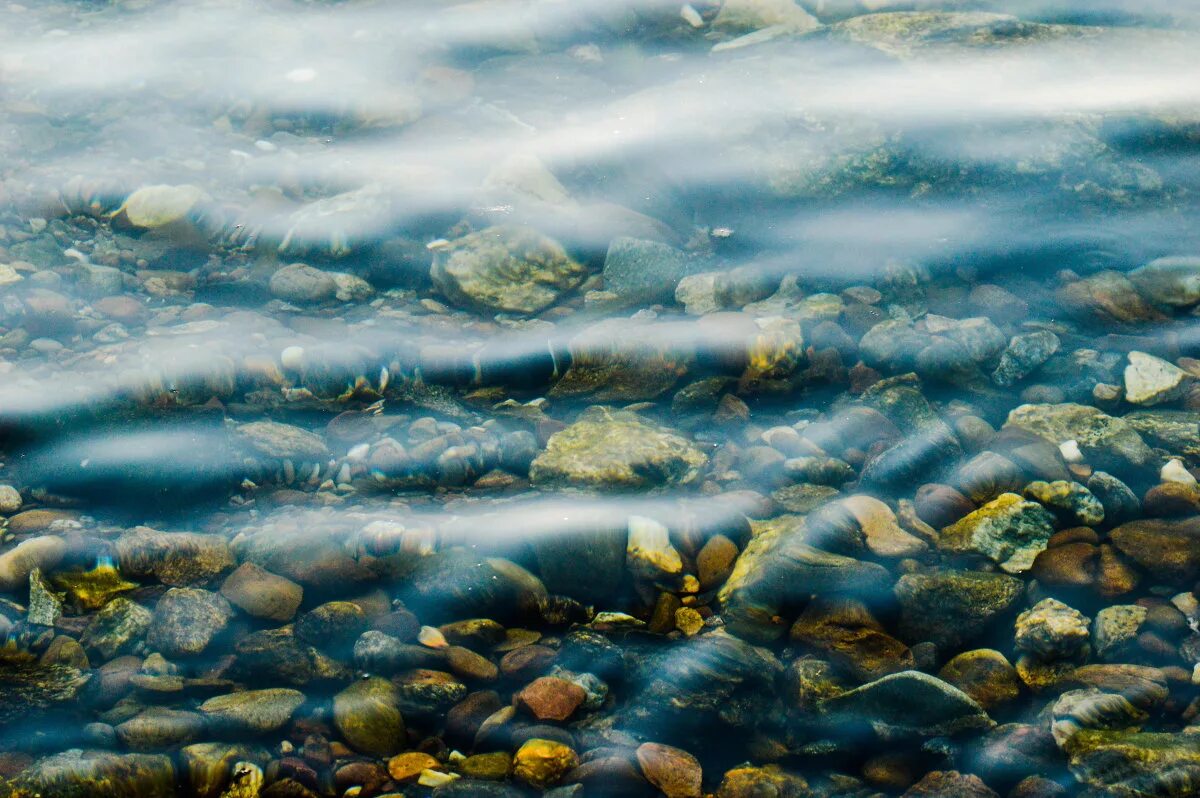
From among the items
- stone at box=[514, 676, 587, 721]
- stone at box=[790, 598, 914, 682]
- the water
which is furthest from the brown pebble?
stone at box=[514, 676, 587, 721]

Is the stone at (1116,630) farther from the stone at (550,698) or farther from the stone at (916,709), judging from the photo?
the stone at (550,698)

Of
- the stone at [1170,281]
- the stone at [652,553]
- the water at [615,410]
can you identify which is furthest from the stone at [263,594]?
the stone at [1170,281]

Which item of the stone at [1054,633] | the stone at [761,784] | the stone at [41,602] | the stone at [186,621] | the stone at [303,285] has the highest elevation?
the stone at [303,285]

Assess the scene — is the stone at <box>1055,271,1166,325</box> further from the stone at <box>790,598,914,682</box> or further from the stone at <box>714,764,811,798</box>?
the stone at <box>714,764,811,798</box>

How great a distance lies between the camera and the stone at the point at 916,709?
2.15 m

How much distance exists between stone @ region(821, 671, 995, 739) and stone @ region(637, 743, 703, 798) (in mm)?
403

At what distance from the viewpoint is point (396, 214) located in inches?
154

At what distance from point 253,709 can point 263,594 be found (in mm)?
Result: 354

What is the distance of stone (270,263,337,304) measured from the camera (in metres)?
3.61

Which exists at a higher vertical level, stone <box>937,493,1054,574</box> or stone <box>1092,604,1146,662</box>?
stone <box>937,493,1054,574</box>

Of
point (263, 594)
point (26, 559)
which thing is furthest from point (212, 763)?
point (26, 559)

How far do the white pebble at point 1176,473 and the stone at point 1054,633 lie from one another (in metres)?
0.64

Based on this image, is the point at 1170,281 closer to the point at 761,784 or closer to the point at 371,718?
the point at 761,784

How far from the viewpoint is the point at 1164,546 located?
246cm
